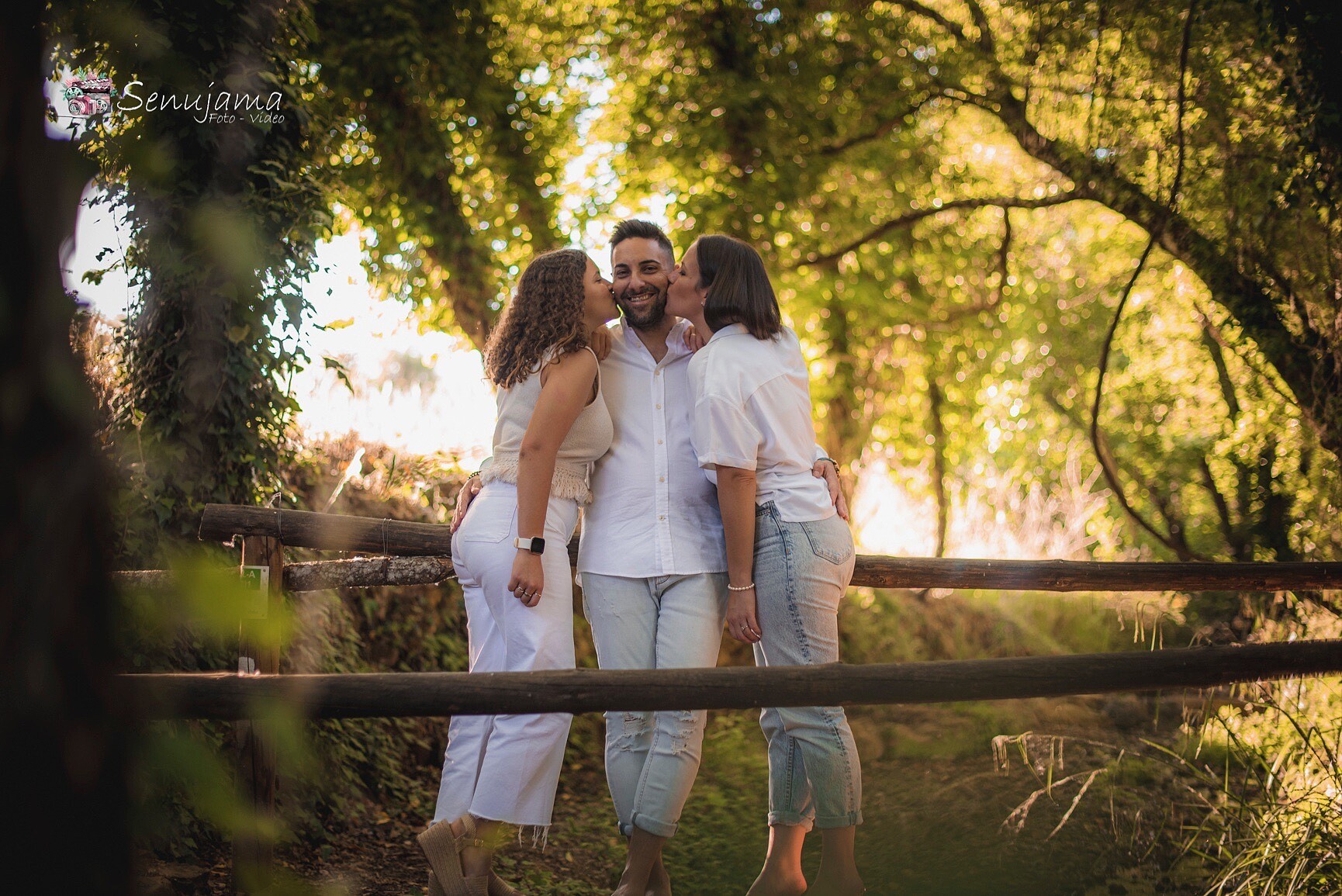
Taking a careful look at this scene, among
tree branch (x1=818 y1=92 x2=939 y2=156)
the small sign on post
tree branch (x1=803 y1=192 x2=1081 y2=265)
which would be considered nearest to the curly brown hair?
the small sign on post

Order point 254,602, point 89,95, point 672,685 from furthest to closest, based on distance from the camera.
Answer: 1. point 672,685
2. point 89,95
3. point 254,602

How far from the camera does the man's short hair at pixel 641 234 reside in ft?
9.87

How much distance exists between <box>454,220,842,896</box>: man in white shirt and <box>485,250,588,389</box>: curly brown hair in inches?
10.3

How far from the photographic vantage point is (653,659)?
8.63 feet

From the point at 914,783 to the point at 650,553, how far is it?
4.07 meters

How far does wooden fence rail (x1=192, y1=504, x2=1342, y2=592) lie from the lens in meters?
3.28

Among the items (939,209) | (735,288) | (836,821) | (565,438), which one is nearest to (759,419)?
(735,288)

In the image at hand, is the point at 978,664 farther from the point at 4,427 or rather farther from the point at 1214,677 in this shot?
the point at 4,427

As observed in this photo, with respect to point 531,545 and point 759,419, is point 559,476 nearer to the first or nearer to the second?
point 531,545

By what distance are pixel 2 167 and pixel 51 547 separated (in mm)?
314

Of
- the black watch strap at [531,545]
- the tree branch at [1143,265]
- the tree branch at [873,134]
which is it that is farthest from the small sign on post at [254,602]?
the tree branch at [873,134]

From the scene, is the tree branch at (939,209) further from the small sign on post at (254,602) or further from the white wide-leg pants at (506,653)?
the small sign on post at (254,602)

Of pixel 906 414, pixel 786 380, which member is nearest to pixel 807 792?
pixel 786 380

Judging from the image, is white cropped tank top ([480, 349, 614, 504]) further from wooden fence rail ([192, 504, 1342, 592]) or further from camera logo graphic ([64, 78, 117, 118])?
camera logo graphic ([64, 78, 117, 118])
